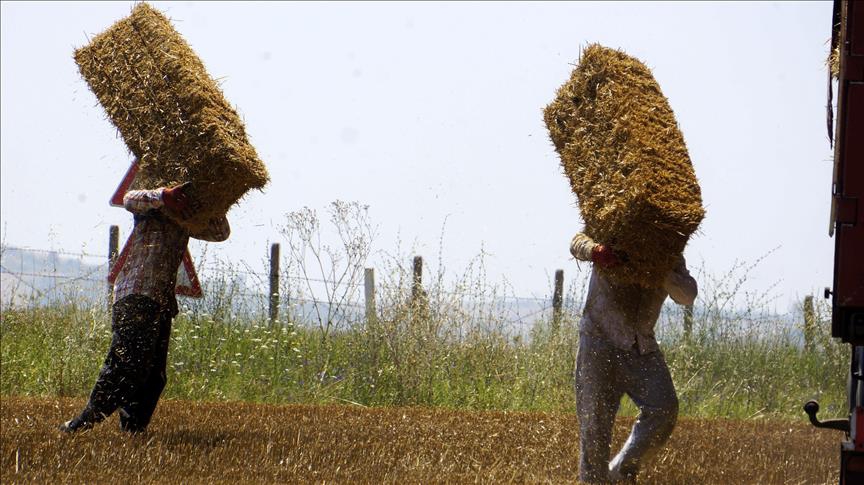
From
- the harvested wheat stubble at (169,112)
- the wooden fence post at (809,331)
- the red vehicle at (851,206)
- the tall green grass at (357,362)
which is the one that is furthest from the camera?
the wooden fence post at (809,331)

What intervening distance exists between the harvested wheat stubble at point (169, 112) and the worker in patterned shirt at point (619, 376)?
2180 millimetres

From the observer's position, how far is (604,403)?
22.7ft

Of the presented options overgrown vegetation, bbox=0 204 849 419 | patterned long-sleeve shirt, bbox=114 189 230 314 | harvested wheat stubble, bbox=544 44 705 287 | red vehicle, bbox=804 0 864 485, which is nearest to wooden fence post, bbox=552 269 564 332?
overgrown vegetation, bbox=0 204 849 419

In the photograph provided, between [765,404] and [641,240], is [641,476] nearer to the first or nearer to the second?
[641,240]

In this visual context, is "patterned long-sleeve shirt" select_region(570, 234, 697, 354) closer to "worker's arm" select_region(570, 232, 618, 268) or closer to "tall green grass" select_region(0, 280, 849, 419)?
"worker's arm" select_region(570, 232, 618, 268)

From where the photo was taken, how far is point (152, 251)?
Result: 302 inches

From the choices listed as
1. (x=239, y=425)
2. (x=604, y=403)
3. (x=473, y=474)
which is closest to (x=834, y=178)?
(x=604, y=403)

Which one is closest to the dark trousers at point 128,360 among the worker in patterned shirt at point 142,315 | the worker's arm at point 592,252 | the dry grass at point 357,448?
the worker in patterned shirt at point 142,315

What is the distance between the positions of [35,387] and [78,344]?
0.54 metres

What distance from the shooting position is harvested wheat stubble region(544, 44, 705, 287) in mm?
6574

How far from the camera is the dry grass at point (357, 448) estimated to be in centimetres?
652

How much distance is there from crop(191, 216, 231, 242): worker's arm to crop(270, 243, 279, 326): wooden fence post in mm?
4563

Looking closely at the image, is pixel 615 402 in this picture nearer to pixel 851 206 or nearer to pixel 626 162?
pixel 626 162

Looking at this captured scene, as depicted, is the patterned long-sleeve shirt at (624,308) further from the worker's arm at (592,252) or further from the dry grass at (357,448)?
the dry grass at (357,448)
